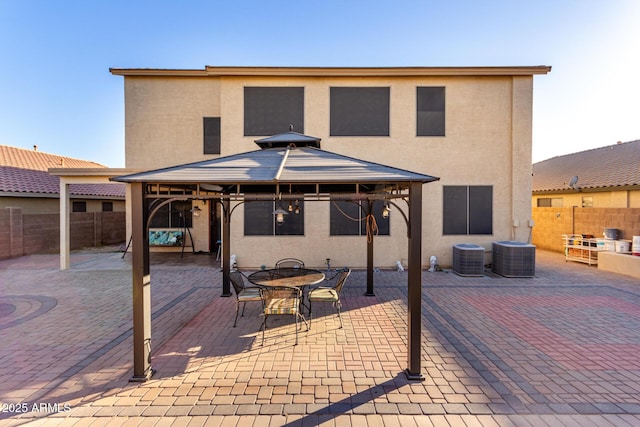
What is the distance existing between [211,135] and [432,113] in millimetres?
8606

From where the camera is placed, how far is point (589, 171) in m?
15.4

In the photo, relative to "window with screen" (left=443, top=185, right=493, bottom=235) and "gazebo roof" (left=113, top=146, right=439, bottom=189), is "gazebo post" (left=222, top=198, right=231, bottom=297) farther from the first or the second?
"window with screen" (left=443, top=185, right=493, bottom=235)

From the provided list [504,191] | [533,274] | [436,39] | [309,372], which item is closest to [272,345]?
[309,372]

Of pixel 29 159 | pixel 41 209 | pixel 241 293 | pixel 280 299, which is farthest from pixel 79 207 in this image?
pixel 280 299

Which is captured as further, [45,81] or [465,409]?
[45,81]

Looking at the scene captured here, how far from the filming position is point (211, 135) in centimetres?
1171

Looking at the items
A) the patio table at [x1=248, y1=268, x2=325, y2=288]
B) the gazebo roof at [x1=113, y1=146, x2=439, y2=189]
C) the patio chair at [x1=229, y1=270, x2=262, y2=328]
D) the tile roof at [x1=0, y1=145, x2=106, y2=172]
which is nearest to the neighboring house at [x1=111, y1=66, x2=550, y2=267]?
the patio table at [x1=248, y1=268, x2=325, y2=288]

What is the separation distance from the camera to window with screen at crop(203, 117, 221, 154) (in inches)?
459

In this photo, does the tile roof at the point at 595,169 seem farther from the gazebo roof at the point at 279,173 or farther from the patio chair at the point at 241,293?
the patio chair at the point at 241,293

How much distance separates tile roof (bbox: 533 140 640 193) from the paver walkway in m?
8.16

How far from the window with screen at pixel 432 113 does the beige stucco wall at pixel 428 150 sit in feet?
0.69

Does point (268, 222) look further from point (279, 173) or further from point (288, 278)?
point (279, 173)

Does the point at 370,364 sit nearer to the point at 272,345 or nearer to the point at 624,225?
the point at 272,345

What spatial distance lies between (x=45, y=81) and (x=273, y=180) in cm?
2066
